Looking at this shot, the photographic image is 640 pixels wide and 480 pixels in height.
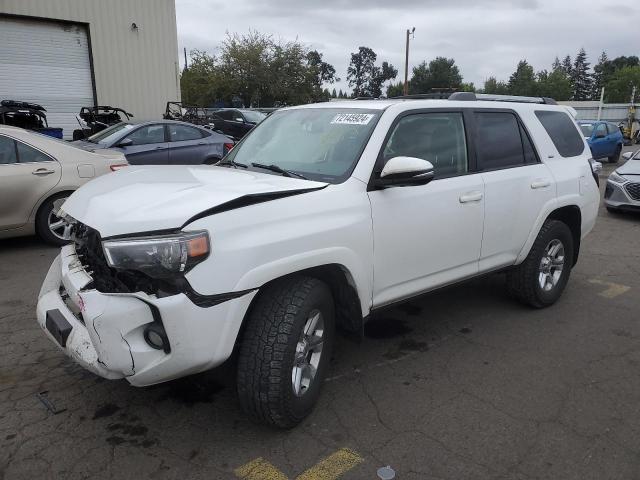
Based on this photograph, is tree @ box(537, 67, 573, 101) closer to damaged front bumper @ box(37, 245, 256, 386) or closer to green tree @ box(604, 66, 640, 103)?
green tree @ box(604, 66, 640, 103)

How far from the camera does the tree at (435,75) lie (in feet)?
245

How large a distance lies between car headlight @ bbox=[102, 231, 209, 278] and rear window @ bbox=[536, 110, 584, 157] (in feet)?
11.5

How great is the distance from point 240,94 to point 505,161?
1668 inches

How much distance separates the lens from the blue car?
18016mm

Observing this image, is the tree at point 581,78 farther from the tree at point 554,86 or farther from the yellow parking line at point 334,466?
the yellow parking line at point 334,466

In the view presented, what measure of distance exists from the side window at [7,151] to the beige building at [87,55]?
885 centimetres

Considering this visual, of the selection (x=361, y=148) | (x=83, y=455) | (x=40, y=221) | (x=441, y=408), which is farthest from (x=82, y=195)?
(x=40, y=221)

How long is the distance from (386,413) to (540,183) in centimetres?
240

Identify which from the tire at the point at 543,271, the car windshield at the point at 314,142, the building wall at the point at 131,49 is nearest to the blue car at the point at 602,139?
the building wall at the point at 131,49

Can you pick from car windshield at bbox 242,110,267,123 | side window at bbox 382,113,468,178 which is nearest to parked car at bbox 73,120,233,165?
side window at bbox 382,113,468,178

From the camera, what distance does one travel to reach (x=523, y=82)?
275 feet

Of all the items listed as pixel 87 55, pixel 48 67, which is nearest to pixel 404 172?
pixel 48 67

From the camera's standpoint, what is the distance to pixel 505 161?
416cm

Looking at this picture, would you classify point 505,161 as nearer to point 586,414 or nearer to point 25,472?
point 586,414
